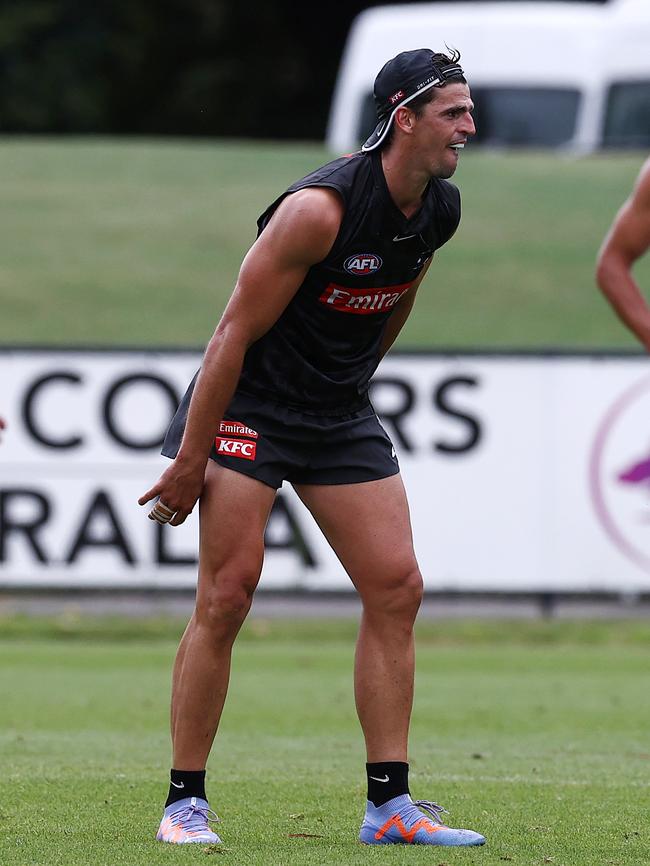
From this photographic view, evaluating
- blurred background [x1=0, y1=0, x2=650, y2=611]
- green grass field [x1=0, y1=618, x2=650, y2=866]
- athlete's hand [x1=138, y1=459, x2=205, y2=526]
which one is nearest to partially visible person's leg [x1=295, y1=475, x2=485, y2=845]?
green grass field [x1=0, y1=618, x2=650, y2=866]

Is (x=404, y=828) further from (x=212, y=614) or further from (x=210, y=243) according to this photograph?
(x=210, y=243)

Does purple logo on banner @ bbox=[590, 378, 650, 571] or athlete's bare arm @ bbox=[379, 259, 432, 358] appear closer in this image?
athlete's bare arm @ bbox=[379, 259, 432, 358]

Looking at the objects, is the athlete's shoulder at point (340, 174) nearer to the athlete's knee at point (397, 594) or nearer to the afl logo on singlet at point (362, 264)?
the afl logo on singlet at point (362, 264)

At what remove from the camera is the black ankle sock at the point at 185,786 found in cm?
524

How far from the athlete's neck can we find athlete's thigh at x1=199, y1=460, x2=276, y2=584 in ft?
3.15

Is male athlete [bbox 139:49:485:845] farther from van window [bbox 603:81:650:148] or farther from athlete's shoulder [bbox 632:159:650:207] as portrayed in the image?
van window [bbox 603:81:650:148]

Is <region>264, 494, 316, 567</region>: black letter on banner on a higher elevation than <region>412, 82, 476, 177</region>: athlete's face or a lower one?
lower

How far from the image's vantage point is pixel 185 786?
17.2 ft

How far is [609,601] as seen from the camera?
12461 millimetres

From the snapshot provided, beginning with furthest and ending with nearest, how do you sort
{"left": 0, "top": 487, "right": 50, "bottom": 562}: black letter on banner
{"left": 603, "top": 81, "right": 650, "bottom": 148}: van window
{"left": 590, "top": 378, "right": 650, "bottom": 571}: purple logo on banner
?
{"left": 603, "top": 81, "right": 650, "bottom": 148}: van window
{"left": 590, "top": 378, "right": 650, "bottom": 571}: purple logo on banner
{"left": 0, "top": 487, "right": 50, "bottom": 562}: black letter on banner

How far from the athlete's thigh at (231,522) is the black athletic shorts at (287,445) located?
0.14 ft

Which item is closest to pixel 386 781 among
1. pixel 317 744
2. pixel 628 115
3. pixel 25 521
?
pixel 317 744

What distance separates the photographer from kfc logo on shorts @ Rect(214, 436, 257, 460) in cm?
526

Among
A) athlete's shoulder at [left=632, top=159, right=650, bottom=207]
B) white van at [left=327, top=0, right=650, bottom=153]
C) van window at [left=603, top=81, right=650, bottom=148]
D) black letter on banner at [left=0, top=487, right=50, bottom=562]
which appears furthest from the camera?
van window at [left=603, top=81, right=650, bottom=148]
